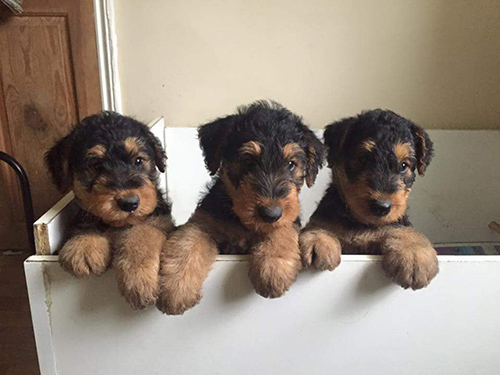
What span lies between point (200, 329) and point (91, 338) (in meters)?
0.30

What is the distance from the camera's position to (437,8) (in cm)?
208

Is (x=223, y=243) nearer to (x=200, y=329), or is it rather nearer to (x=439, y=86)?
(x=200, y=329)

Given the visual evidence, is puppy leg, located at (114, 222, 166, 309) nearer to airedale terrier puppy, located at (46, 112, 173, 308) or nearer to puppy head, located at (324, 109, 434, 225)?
airedale terrier puppy, located at (46, 112, 173, 308)

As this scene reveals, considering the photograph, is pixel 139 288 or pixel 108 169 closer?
pixel 139 288

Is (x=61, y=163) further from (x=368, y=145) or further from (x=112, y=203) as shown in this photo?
(x=368, y=145)

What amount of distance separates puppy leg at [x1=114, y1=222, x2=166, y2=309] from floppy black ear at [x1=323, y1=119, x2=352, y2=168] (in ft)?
2.04

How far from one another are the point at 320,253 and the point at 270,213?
0.55 feet

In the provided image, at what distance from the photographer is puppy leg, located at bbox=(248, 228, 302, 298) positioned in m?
1.03

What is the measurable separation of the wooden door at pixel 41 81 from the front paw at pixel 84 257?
1240mm

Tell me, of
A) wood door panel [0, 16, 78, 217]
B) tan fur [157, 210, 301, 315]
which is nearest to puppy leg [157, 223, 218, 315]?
tan fur [157, 210, 301, 315]

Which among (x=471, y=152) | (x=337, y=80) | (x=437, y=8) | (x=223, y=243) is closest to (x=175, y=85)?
(x=337, y=80)

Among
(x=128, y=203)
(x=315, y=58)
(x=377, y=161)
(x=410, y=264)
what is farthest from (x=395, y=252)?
(x=315, y=58)

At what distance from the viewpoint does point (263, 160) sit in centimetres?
113

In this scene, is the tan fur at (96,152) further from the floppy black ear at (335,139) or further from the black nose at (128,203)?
the floppy black ear at (335,139)
